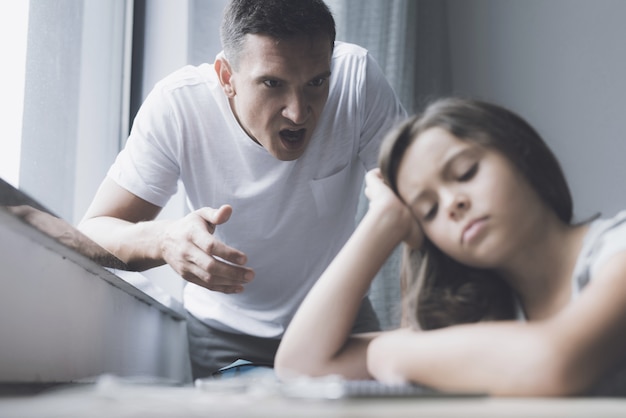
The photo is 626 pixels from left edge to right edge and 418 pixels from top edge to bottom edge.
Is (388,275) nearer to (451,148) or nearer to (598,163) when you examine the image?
(598,163)

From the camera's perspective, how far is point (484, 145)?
775mm

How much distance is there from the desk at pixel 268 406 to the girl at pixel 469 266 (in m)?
0.09

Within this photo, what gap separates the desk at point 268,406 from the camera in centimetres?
42

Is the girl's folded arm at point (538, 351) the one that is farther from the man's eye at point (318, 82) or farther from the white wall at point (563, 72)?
the white wall at point (563, 72)

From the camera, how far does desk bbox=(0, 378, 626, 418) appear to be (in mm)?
422

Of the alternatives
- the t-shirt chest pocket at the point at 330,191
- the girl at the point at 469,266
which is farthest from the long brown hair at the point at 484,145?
the t-shirt chest pocket at the point at 330,191

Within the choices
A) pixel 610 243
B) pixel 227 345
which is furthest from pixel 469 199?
pixel 227 345

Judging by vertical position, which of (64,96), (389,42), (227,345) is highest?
(389,42)

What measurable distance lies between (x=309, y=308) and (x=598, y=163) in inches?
61.2

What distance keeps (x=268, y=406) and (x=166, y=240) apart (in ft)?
2.42

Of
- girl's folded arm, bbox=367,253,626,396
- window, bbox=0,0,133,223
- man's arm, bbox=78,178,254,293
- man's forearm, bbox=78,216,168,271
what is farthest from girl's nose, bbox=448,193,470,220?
window, bbox=0,0,133,223

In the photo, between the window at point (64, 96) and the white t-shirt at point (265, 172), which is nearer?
the window at point (64, 96)

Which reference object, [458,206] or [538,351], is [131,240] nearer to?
[458,206]

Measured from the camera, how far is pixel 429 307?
2.68 ft
